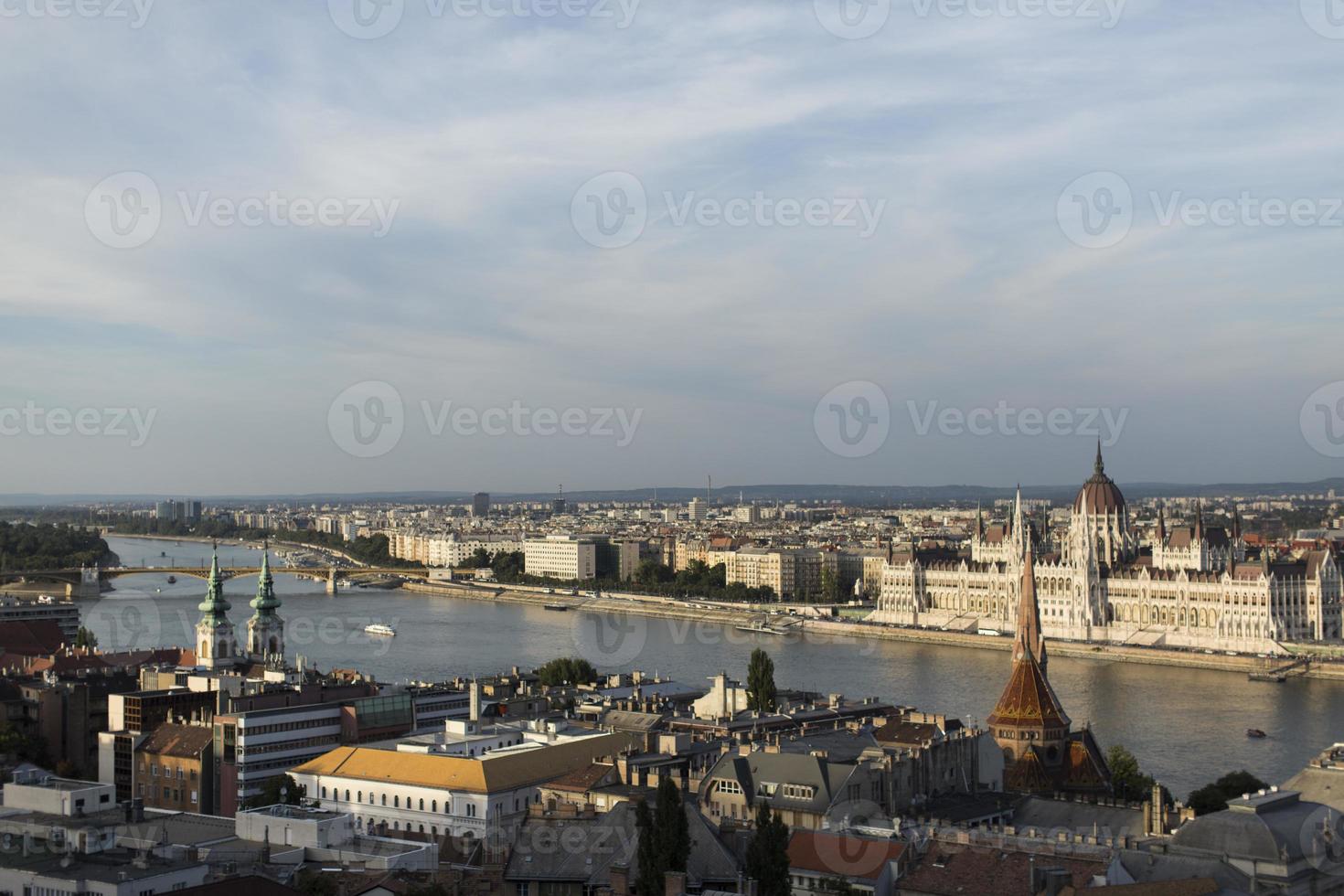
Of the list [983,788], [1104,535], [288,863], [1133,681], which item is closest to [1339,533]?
[1104,535]

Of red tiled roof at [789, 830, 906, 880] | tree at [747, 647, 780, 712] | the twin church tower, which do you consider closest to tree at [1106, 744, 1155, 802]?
tree at [747, 647, 780, 712]

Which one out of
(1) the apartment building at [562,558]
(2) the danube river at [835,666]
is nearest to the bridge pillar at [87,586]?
(2) the danube river at [835,666]

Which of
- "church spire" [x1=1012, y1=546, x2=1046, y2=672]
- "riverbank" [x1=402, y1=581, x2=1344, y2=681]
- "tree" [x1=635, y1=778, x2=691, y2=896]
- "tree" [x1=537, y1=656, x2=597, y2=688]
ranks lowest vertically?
"riverbank" [x1=402, y1=581, x2=1344, y2=681]

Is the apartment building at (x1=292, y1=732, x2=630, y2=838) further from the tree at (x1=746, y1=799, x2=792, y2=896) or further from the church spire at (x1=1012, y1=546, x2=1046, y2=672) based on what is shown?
the church spire at (x1=1012, y1=546, x2=1046, y2=672)

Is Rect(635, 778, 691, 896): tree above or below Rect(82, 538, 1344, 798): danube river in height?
above

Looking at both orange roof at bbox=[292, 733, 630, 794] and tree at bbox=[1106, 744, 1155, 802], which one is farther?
tree at bbox=[1106, 744, 1155, 802]

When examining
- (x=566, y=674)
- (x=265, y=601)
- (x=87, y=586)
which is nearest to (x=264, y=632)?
(x=265, y=601)

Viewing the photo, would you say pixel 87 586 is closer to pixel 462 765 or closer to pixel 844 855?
pixel 462 765
